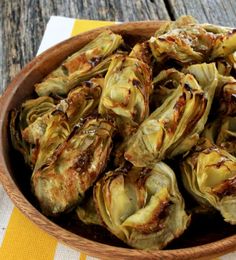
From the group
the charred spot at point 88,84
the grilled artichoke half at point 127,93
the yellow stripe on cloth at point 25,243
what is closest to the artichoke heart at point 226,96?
the grilled artichoke half at point 127,93

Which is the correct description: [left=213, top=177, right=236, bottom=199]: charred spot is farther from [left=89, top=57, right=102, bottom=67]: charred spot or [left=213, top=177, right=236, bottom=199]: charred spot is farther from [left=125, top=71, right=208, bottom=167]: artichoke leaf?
[left=89, top=57, right=102, bottom=67]: charred spot

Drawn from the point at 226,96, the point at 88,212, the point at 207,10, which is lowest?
the point at 207,10

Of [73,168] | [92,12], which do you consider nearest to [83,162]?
[73,168]

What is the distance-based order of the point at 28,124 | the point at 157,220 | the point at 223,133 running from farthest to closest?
the point at 28,124, the point at 223,133, the point at 157,220

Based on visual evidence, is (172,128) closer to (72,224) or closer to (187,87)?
(187,87)

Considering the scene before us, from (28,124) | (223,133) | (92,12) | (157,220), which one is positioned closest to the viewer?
(157,220)

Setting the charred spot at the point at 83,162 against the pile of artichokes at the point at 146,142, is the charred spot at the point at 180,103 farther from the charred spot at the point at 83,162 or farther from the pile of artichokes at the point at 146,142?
the charred spot at the point at 83,162
